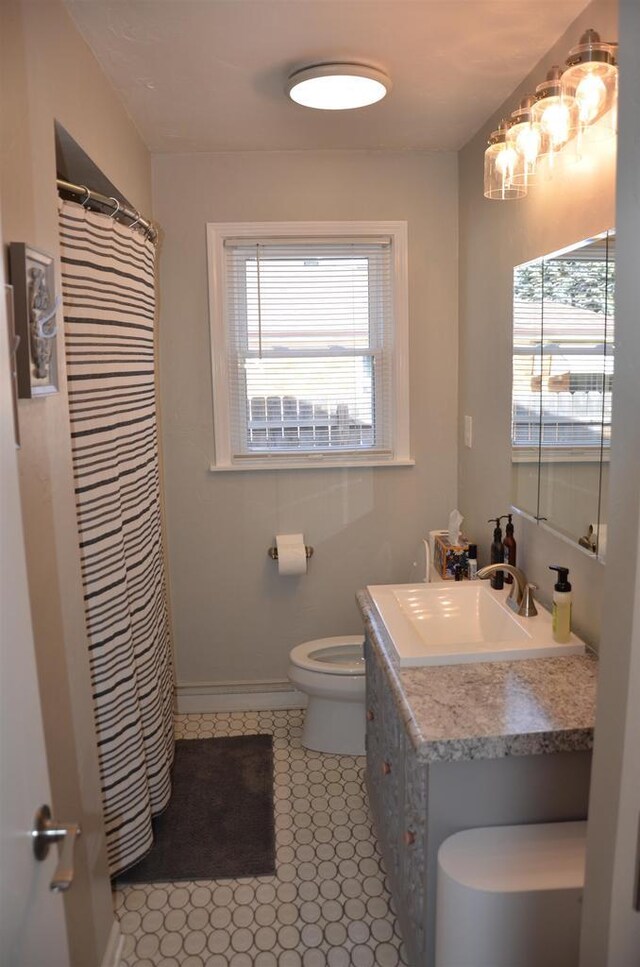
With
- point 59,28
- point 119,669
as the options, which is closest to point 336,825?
point 119,669

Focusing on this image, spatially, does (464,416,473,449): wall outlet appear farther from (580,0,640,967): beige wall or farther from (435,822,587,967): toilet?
(580,0,640,967): beige wall

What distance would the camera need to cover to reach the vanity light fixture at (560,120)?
5.67 ft

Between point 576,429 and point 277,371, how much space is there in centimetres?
155

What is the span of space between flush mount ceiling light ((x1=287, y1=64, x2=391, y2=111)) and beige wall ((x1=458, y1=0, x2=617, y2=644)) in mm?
483

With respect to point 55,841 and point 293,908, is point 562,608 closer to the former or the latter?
point 293,908

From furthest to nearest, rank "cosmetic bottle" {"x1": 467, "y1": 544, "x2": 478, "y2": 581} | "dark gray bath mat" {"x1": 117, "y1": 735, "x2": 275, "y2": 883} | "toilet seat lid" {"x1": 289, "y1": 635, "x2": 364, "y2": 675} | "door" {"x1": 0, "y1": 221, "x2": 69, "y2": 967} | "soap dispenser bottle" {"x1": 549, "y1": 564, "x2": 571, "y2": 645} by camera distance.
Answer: "toilet seat lid" {"x1": 289, "y1": 635, "x2": 364, "y2": 675}
"cosmetic bottle" {"x1": 467, "y1": 544, "x2": 478, "y2": 581}
"dark gray bath mat" {"x1": 117, "y1": 735, "x2": 275, "y2": 883}
"soap dispenser bottle" {"x1": 549, "y1": 564, "x2": 571, "y2": 645}
"door" {"x1": 0, "y1": 221, "x2": 69, "y2": 967}

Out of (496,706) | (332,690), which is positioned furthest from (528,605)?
(332,690)

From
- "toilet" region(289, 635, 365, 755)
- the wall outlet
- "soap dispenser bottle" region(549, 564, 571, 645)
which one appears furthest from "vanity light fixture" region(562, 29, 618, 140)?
"toilet" region(289, 635, 365, 755)

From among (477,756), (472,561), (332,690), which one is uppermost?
(472,561)

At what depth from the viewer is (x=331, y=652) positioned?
3191mm

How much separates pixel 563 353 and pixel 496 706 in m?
1.01

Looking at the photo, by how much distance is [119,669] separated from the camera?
7.34 feet

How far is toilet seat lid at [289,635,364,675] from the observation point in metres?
3.04

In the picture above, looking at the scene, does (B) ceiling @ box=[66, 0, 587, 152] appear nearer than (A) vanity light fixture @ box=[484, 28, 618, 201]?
No
